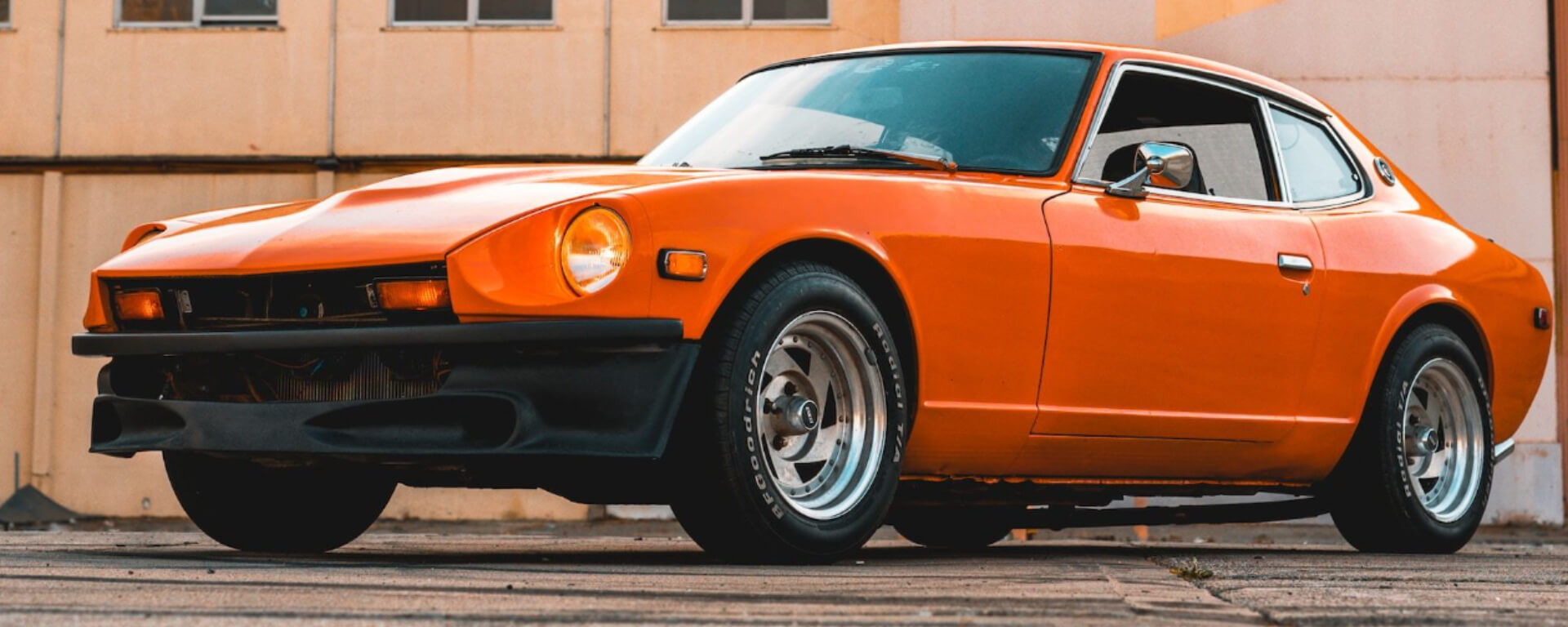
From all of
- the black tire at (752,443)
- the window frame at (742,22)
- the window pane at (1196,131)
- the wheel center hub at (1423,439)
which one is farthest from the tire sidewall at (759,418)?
the window frame at (742,22)

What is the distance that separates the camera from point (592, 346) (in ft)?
14.0

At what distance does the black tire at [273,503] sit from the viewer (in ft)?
17.0

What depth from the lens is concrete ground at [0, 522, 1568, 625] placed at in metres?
3.29

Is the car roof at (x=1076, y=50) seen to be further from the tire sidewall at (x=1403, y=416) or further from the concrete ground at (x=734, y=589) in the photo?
the concrete ground at (x=734, y=589)

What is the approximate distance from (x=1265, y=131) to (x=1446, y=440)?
131 centimetres

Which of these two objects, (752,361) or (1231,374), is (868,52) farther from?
(752,361)

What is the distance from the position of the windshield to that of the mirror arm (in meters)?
0.19

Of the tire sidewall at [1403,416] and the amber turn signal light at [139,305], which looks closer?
the amber turn signal light at [139,305]

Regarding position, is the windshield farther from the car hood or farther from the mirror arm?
the car hood

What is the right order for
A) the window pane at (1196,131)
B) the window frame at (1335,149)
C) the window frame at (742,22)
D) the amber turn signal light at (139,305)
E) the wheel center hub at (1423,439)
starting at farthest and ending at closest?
the window frame at (742,22)
the wheel center hub at (1423,439)
the window frame at (1335,149)
the window pane at (1196,131)
the amber turn signal light at (139,305)

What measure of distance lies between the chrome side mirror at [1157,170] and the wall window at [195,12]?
11.8 m

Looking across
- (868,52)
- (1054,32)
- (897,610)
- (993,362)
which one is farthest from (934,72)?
(1054,32)

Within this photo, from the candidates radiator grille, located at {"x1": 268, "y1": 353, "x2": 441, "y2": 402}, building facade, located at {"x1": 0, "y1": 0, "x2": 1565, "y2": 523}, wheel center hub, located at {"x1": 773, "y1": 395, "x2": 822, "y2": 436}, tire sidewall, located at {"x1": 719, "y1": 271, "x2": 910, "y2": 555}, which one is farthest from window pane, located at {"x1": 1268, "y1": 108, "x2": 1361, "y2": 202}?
building facade, located at {"x1": 0, "y1": 0, "x2": 1565, "y2": 523}

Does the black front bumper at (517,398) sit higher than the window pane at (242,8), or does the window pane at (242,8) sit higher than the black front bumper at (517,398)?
the window pane at (242,8)
